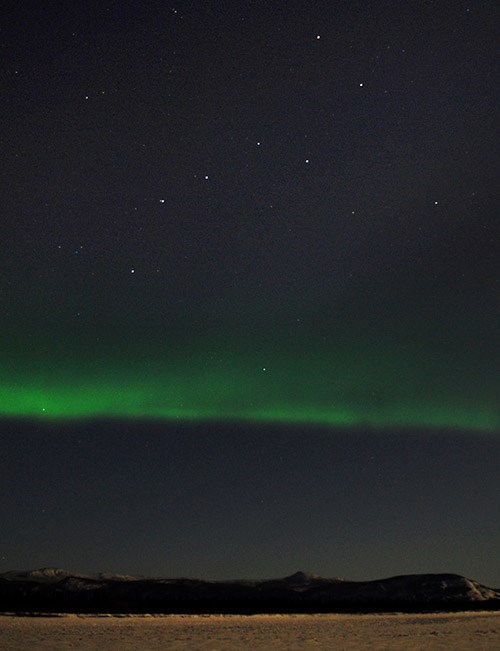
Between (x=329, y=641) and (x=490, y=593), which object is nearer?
(x=329, y=641)

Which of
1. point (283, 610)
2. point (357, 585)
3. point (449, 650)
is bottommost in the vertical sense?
point (449, 650)

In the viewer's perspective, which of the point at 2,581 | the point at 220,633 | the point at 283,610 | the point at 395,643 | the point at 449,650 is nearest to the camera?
the point at 449,650

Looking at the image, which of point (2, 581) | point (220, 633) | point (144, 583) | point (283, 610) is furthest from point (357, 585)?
point (220, 633)

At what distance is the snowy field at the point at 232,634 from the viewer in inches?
873

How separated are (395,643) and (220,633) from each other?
7.39m

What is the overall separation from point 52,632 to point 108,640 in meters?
3.60

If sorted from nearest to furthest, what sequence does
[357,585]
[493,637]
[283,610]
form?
[493,637]
[283,610]
[357,585]

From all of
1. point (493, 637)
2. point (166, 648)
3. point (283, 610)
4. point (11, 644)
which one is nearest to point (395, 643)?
point (493, 637)

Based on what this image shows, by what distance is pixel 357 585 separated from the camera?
145250 mm

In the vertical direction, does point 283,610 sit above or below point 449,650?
above

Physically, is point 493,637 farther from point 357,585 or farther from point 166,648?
point 357,585

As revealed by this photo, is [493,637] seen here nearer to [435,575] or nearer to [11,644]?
[11,644]

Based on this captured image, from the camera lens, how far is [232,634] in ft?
89.1

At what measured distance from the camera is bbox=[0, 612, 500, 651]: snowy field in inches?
873
